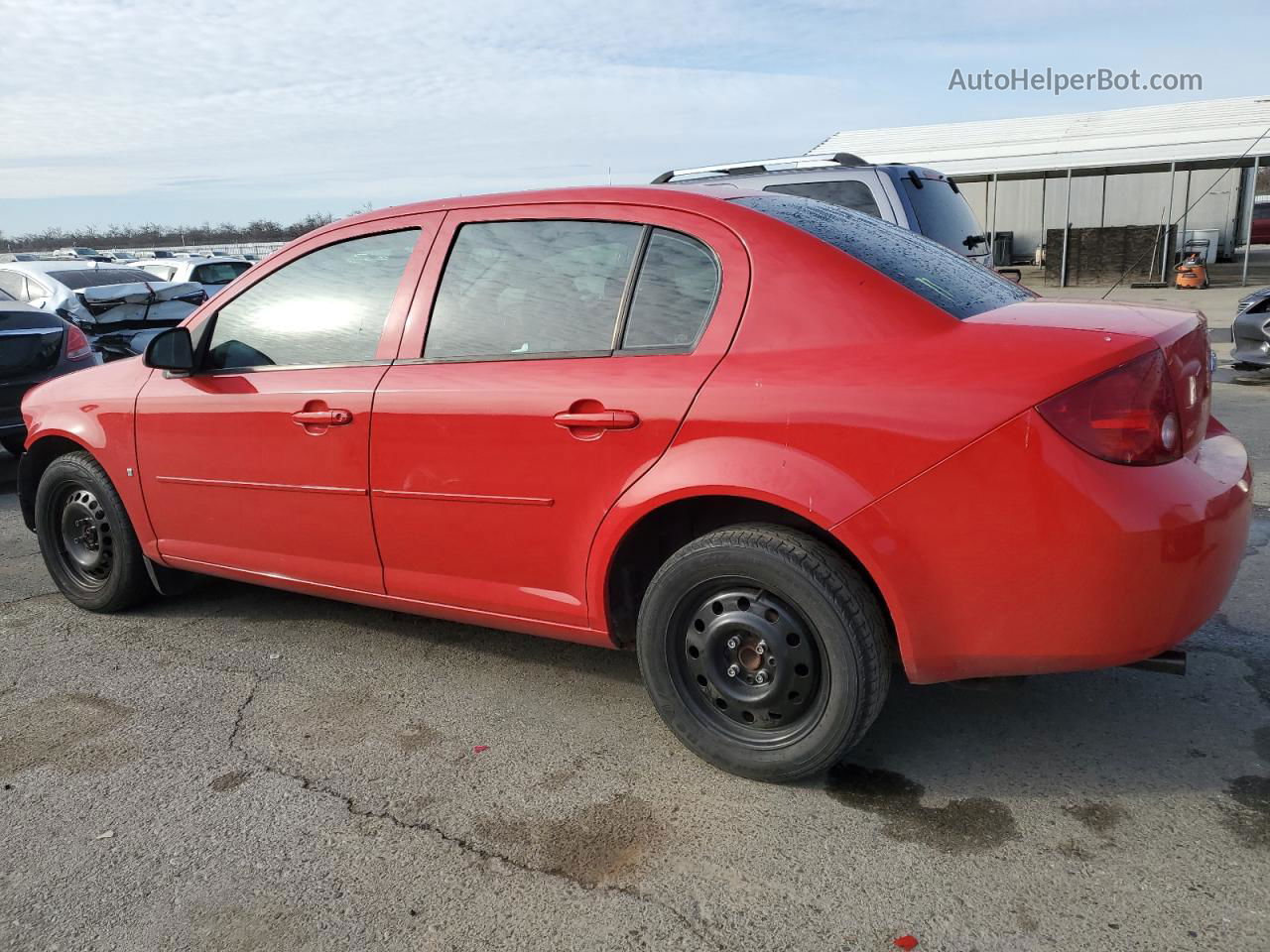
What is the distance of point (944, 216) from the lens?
751cm

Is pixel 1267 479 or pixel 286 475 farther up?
pixel 286 475

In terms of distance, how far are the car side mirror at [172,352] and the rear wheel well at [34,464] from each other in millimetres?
997

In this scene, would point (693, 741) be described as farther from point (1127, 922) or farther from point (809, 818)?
point (1127, 922)

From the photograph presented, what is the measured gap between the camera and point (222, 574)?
408 centimetres

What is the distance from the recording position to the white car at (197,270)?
50.3 ft

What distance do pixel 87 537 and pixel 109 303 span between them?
7.56 m

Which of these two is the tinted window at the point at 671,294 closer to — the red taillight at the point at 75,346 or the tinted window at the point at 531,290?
the tinted window at the point at 531,290

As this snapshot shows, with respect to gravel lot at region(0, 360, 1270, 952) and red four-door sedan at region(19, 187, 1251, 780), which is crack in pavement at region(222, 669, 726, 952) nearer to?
gravel lot at region(0, 360, 1270, 952)

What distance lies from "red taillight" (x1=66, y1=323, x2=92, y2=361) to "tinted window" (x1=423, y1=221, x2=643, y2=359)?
5625 millimetres

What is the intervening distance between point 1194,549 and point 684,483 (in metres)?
1.24

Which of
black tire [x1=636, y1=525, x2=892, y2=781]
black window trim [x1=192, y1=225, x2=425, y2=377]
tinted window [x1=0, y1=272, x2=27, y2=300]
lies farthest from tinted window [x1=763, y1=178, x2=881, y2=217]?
tinted window [x1=0, y1=272, x2=27, y2=300]

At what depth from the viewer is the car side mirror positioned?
12.6ft

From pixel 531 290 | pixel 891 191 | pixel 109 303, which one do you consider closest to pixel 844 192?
pixel 891 191

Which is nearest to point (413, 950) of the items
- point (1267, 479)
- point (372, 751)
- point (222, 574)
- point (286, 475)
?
point (372, 751)
